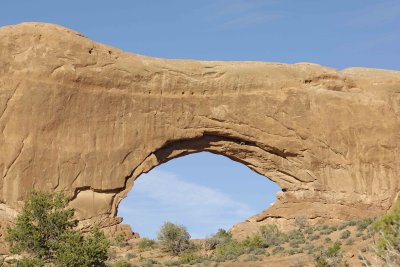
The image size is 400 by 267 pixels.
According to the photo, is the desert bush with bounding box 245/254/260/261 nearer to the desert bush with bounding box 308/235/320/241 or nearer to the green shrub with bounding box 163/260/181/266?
the green shrub with bounding box 163/260/181/266

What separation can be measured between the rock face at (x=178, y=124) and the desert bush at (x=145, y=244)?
50.6 inches

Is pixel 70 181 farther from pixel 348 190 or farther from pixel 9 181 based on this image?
pixel 348 190

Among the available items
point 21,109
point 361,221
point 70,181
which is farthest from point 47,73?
point 361,221

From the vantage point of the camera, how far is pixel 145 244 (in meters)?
34.1

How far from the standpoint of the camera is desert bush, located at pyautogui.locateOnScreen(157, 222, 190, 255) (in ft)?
111

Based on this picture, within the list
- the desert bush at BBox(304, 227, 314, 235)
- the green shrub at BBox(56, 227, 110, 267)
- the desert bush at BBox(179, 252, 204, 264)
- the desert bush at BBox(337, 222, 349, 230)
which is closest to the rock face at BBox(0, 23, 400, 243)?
the desert bush at BBox(304, 227, 314, 235)

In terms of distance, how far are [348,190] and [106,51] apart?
13.0 m

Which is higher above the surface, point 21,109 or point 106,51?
point 106,51

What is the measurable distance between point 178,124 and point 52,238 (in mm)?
10146

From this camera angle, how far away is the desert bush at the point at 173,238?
33906 millimetres

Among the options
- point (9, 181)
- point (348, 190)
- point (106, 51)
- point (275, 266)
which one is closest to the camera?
point (275, 266)

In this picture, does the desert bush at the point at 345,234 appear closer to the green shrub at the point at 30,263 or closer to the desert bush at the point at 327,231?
the desert bush at the point at 327,231

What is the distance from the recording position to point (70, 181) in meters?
32.6

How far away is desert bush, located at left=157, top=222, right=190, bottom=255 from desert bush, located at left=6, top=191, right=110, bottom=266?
7296mm
